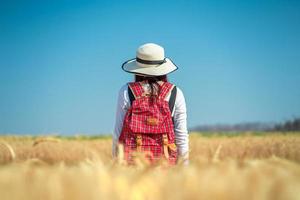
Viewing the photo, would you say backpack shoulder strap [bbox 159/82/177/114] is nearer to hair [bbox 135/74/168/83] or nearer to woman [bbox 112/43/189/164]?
woman [bbox 112/43/189/164]

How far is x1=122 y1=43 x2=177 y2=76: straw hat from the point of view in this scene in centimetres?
440

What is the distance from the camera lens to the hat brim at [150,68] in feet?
14.3

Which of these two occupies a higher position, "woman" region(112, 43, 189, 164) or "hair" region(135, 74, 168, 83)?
"hair" region(135, 74, 168, 83)

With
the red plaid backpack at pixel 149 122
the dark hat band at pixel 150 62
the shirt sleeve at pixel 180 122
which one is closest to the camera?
the red plaid backpack at pixel 149 122

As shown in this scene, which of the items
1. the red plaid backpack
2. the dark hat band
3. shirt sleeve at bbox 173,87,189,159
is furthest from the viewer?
the dark hat band

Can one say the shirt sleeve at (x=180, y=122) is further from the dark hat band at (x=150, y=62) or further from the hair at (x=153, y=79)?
the dark hat band at (x=150, y=62)

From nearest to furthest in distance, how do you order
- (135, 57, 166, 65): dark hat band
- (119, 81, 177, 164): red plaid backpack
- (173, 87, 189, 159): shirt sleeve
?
(119, 81, 177, 164): red plaid backpack < (173, 87, 189, 159): shirt sleeve < (135, 57, 166, 65): dark hat band

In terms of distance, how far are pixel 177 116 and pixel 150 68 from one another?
1.39 feet

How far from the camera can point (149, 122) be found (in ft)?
13.9

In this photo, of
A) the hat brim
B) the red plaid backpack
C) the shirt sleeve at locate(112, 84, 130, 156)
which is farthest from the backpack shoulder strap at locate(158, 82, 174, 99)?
the shirt sleeve at locate(112, 84, 130, 156)

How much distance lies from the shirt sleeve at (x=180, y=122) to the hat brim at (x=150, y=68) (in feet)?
0.65

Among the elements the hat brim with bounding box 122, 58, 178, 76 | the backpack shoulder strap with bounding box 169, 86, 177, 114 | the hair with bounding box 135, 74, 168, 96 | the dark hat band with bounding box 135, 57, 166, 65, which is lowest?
the backpack shoulder strap with bounding box 169, 86, 177, 114

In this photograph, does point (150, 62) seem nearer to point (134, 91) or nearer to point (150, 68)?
point (150, 68)

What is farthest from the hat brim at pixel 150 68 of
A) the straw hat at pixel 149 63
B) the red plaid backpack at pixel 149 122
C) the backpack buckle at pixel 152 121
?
the backpack buckle at pixel 152 121
